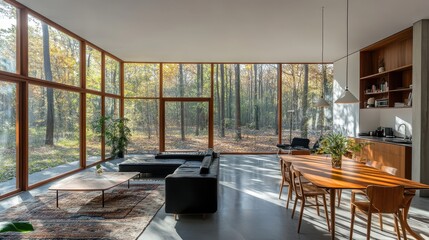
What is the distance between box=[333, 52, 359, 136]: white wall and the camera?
7.87m

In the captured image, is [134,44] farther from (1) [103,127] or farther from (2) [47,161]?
(2) [47,161]

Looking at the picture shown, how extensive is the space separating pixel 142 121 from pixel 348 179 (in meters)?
7.76

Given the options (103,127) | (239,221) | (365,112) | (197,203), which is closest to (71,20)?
(103,127)

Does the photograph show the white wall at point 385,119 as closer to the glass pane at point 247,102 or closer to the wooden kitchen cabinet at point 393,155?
the wooden kitchen cabinet at point 393,155

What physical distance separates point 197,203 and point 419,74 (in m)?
4.64

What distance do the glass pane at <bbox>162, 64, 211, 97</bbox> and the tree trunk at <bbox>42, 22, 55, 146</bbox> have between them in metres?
4.25

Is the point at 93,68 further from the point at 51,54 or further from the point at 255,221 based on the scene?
the point at 255,221

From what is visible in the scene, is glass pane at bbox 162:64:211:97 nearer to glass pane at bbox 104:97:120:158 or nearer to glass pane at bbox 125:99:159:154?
glass pane at bbox 125:99:159:154

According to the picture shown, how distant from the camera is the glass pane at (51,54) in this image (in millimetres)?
5461

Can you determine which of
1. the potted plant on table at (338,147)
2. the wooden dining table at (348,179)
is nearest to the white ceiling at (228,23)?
the potted plant on table at (338,147)

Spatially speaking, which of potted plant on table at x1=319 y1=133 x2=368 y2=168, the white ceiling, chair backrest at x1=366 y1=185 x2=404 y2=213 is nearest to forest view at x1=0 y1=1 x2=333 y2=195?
the white ceiling

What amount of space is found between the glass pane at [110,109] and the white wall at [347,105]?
7359 mm

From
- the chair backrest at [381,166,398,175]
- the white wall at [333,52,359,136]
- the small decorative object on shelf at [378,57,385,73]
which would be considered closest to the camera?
the chair backrest at [381,166,398,175]

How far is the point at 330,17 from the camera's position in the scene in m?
5.25
